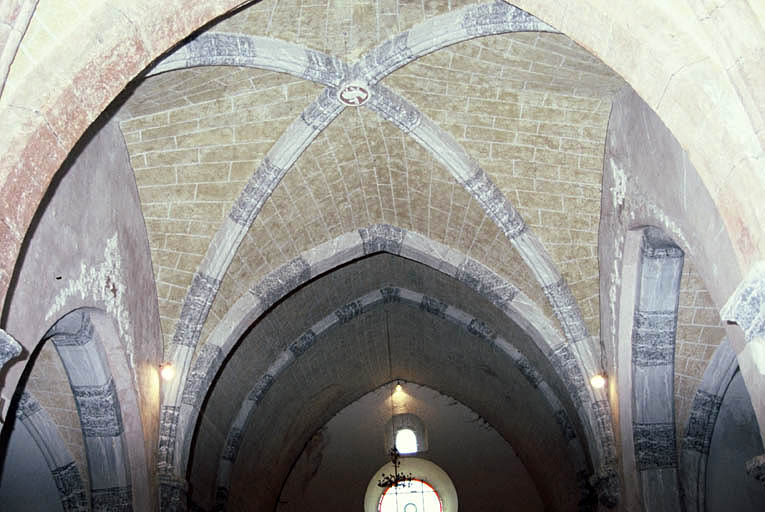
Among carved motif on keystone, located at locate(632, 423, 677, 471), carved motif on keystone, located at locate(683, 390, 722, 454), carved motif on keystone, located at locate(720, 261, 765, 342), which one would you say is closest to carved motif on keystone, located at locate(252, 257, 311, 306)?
carved motif on keystone, located at locate(632, 423, 677, 471)

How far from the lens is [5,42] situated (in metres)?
4.05

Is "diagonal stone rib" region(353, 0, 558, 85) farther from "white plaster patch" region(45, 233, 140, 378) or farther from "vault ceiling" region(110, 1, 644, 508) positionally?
"white plaster patch" region(45, 233, 140, 378)

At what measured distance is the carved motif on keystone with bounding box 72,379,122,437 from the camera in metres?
7.98

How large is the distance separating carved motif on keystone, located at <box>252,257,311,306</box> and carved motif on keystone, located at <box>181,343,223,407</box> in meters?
0.79

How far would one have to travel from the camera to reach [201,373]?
29.9 ft

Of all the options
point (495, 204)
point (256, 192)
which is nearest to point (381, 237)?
point (495, 204)

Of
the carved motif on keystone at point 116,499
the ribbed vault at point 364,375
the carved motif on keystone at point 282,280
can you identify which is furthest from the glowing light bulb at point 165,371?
the ribbed vault at point 364,375

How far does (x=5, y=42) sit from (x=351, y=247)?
6386 millimetres

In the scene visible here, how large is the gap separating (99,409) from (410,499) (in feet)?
28.7

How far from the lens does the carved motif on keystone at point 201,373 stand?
8.99 metres

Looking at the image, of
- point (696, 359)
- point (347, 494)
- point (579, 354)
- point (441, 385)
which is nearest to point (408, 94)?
point (579, 354)

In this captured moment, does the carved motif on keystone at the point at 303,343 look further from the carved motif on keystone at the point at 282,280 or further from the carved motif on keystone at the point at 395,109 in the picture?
the carved motif on keystone at the point at 395,109

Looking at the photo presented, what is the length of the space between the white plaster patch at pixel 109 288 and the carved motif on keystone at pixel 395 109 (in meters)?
2.74

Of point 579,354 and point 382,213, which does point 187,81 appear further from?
point 579,354
